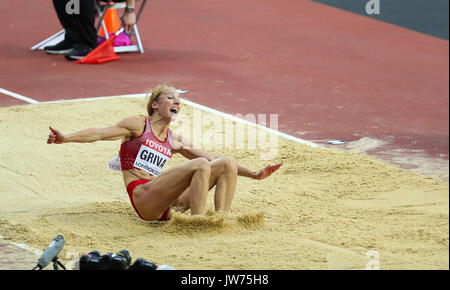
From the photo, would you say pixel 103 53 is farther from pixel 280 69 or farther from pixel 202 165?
pixel 202 165

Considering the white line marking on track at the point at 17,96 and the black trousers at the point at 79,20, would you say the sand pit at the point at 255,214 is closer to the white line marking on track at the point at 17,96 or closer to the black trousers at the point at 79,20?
the white line marking on track at the point at 17,96

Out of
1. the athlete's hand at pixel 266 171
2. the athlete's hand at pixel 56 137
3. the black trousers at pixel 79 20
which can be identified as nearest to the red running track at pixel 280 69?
the black trousers at pixel 79 20

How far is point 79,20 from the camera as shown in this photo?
12.3 m

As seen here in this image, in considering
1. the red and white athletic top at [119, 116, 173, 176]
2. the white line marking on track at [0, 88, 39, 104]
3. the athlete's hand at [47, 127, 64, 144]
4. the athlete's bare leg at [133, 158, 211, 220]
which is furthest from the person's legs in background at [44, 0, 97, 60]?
the athlete's hand at [47, 127, 64, 144]

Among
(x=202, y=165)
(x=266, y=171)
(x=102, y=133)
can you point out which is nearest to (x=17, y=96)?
(x=102, y=133)

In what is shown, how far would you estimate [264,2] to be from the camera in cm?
1702

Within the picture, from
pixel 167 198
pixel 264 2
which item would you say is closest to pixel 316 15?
pixel 264 2

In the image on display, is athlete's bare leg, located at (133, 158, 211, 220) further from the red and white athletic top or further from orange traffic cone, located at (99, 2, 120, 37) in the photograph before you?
orange traffic cone, located at (99, 2, 120, 37)

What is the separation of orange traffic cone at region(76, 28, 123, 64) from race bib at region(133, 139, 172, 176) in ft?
18.6

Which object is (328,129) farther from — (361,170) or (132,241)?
(132,241)

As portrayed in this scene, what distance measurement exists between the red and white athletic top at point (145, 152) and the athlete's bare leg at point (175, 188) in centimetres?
20

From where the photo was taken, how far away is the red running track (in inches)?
402

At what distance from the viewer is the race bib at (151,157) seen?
663cm
